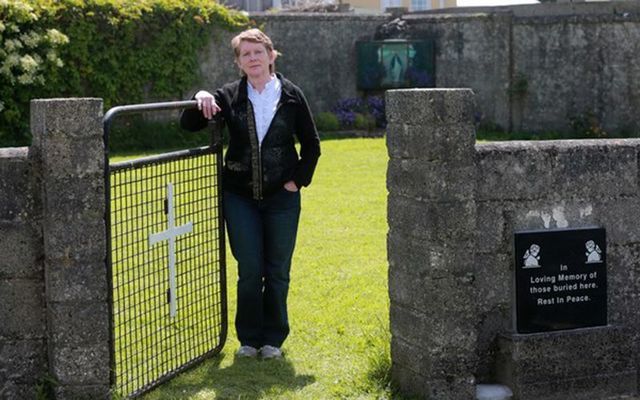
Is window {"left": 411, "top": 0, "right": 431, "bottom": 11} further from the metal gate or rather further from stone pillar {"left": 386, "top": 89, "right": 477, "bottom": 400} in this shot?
stone pillar {"left": 386, "top": 89, "right": 477, "bottom": 400}

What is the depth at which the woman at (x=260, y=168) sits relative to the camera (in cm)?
657

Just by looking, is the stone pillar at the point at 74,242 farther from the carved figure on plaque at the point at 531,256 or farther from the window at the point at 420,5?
the window at the point at 420,5

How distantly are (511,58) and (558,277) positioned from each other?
50.9 feet

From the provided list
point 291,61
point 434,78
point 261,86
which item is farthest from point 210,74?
point 261,86

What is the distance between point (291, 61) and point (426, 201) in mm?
15841

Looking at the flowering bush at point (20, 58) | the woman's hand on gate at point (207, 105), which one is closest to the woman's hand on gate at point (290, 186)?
the woman's hand on gate at point (207, 105)

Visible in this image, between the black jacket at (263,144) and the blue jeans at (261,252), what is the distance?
3.9 inches

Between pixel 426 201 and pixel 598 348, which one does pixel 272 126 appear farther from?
pixel 598 348

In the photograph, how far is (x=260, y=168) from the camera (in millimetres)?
6520

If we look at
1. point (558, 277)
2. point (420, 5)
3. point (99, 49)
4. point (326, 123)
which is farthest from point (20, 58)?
point (420, 5)

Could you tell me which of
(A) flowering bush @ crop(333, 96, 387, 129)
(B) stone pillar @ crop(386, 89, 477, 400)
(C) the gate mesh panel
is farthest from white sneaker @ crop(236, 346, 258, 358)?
(A) flowering bush @ crop(333, 96, 387, 129)

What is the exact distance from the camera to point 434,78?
861 inches

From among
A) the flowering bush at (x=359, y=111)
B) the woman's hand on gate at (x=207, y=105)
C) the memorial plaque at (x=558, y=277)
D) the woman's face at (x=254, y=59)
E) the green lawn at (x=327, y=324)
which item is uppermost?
the woman's face at (x=254, y=59)

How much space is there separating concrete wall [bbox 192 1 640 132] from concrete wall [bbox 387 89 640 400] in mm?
14502
